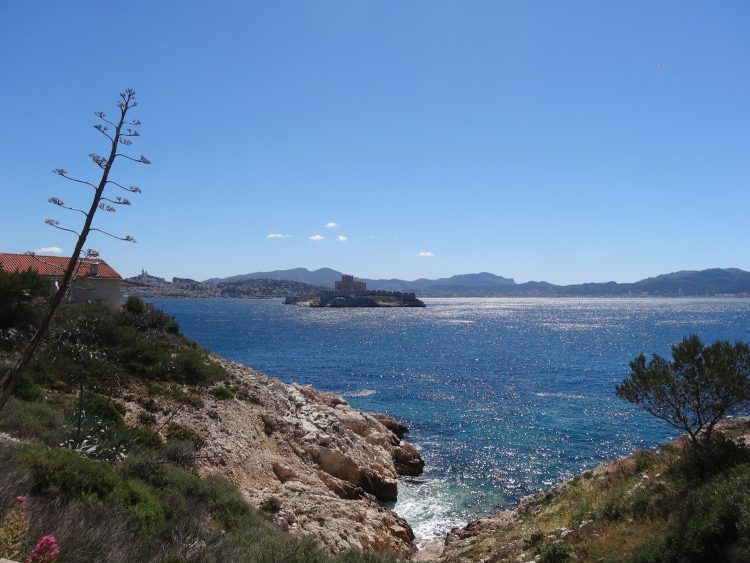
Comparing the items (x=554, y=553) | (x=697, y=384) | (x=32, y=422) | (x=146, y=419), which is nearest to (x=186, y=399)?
(x=146, y=419)

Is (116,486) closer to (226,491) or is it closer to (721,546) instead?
(226,491)

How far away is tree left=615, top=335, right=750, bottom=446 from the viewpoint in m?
14.4

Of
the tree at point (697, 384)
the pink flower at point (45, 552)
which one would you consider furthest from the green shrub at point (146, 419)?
the tree at point (697, 384)

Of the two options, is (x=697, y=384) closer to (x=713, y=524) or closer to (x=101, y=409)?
(x=713, y=524)

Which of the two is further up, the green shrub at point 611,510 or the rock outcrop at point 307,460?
the green shrub at point 611,510

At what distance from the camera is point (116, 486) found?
30.5 feet

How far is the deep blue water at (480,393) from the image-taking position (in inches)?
1029

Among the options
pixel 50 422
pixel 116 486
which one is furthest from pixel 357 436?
pixel 116 486

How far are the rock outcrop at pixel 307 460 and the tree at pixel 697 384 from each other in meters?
9.96

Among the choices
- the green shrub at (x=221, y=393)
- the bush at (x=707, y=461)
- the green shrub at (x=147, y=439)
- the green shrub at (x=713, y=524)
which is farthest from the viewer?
the green shrub at (x=221, y=393)

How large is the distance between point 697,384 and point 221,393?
64.4 feet

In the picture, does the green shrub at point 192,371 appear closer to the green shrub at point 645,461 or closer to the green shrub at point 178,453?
the green shrub at point 178,453

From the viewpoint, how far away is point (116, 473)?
10.1 metres

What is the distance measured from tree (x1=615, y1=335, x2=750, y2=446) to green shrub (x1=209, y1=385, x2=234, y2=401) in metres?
17.6
